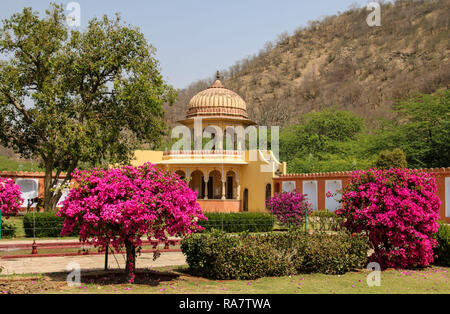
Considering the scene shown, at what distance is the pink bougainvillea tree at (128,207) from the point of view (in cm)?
879

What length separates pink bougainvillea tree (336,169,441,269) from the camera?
36.6 feet

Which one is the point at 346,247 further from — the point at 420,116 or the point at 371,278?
the point at 420,116

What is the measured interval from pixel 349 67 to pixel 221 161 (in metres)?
58.5

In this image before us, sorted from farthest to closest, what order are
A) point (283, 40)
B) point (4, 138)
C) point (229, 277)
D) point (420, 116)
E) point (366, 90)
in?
point (283, 40), point (366, 90), point (420, 116), point (4, 138), point (229, 277)

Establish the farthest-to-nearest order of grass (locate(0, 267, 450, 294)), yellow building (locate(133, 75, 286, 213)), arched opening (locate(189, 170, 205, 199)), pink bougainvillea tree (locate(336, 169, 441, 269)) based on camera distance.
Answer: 1. arched opening (locate(189, 170, 205, 199))
2. yellow building (locate(133, 75, 286, 213))
3. pink bougainvillea tree (locate(336, 169, 441, 269))
4. grass (locate(0, 267, 450, 294))

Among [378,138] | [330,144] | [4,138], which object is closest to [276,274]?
[4,138]

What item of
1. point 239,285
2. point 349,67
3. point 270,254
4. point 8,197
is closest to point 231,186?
point 8,197

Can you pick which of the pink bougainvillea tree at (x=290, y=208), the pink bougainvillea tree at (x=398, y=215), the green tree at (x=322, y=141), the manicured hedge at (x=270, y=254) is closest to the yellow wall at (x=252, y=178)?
the green tree at (x=322, y=141)

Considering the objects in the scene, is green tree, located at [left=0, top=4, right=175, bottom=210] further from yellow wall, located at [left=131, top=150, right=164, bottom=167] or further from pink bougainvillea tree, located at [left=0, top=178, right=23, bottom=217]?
yellow wall, located at [left=131, top=150, right=164, bottom=167]

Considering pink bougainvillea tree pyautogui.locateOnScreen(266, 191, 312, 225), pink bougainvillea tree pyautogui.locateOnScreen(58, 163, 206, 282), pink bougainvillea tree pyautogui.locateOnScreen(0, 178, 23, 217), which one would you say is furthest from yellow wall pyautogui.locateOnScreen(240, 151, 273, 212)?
pink bougainvillea tree pyautogui.locateOnScreen(58, 163, 206, 282)

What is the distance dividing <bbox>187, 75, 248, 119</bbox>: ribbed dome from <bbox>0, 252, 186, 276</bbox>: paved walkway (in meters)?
21.0

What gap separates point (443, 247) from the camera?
12.1 metres

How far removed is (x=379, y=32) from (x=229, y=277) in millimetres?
87974

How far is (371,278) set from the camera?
10.3 m
